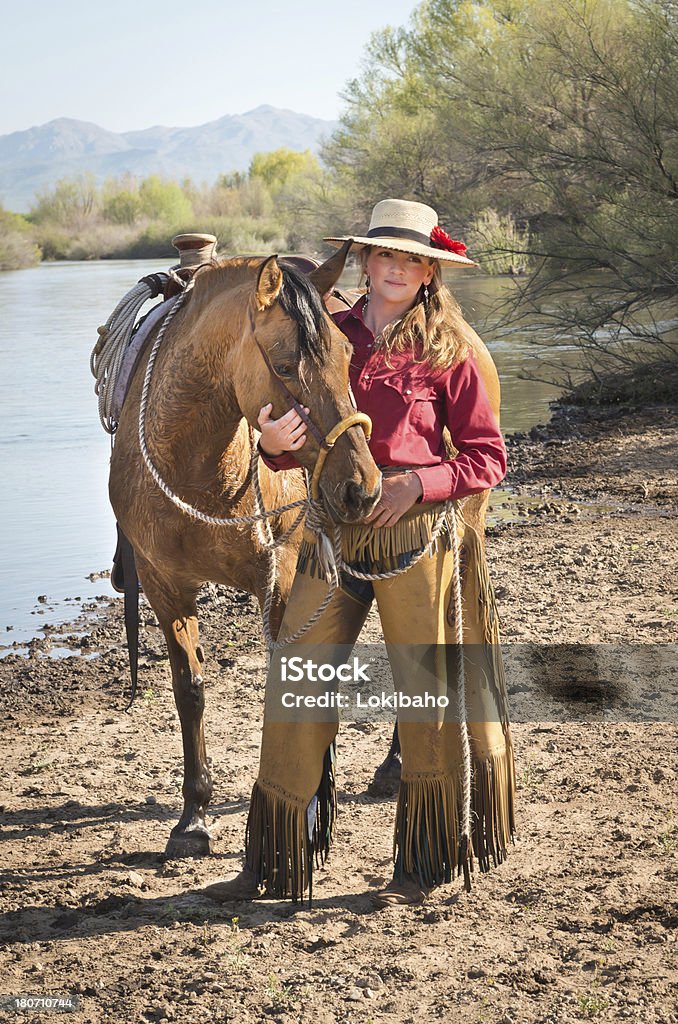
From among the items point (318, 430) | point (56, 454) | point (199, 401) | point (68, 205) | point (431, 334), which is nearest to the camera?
point (318, 430)

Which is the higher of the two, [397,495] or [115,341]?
[115,341]

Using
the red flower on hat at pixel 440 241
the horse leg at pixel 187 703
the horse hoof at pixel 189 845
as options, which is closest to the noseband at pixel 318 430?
the red flower on hat at pixel 440 241

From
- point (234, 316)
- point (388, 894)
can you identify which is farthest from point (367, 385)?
point (388, 894)

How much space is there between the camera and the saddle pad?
383 centimetres

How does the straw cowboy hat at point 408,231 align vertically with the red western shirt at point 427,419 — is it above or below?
above

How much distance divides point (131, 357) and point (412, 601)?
60.9 inches

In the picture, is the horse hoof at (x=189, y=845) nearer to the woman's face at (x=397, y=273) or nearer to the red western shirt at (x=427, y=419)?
the red western shirt at (x=427, y=419)

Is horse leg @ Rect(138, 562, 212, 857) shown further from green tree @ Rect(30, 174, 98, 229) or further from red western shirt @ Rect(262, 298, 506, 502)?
green tree @ Rect(30, 174, 98, 229)

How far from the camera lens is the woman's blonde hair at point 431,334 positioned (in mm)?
2896

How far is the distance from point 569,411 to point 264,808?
10161 mm

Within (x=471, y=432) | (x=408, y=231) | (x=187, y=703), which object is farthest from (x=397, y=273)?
(x=187, y=703)

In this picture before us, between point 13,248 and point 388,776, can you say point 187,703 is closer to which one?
point 388,776

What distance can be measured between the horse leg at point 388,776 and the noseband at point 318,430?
1733 mm

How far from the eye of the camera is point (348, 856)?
140 inches
